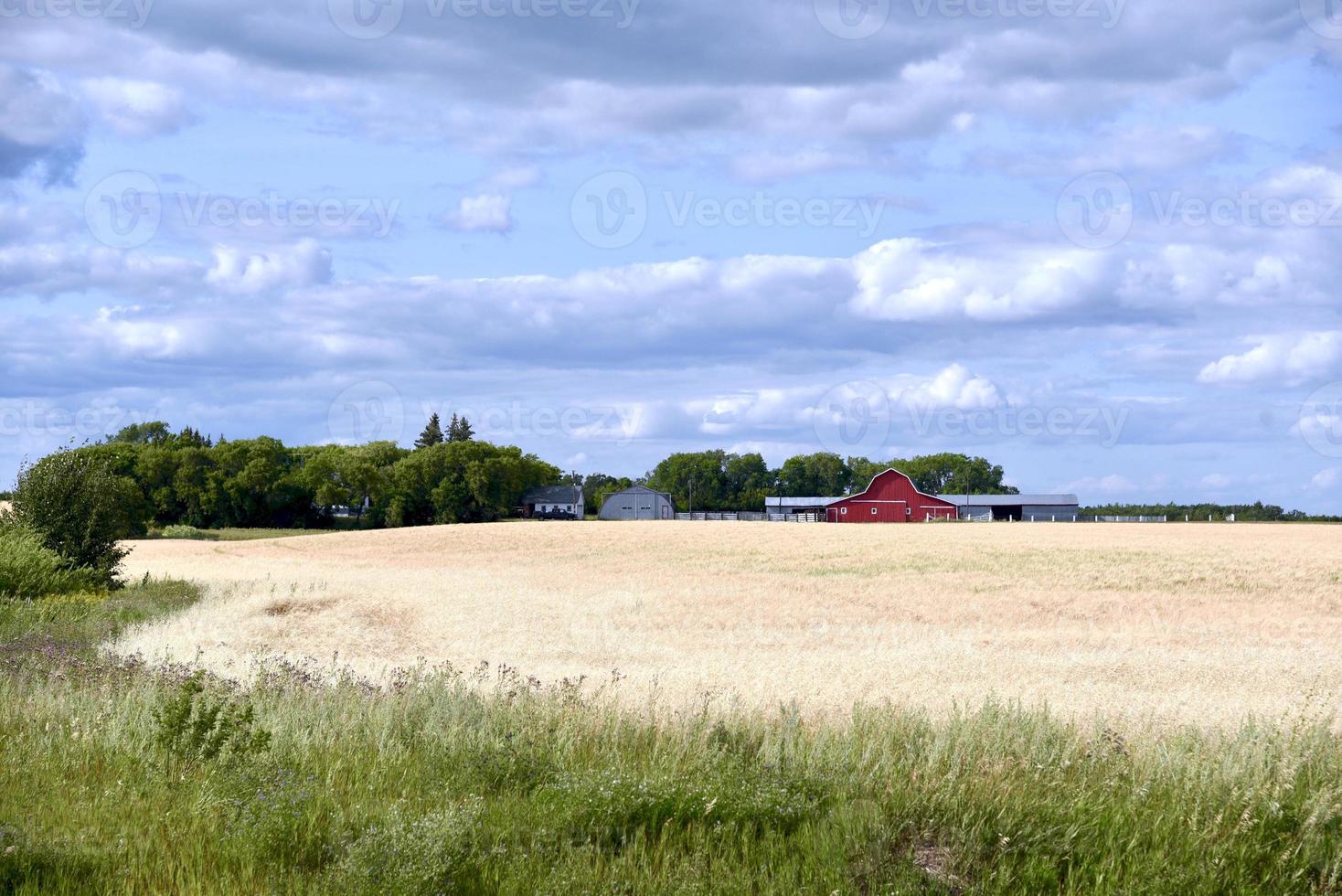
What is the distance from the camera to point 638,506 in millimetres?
161000

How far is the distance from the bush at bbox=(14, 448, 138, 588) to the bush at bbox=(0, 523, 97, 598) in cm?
110

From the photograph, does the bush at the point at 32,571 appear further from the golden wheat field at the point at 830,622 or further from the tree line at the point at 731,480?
the tree line at the point at 731,480

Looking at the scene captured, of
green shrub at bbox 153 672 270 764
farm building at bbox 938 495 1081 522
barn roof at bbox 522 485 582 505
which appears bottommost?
green shrub at bbox 153 672 270 764

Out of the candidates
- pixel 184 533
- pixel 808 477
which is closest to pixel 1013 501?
pixel 808 477

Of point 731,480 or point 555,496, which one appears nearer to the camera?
point 555,496

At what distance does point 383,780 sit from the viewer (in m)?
8.86

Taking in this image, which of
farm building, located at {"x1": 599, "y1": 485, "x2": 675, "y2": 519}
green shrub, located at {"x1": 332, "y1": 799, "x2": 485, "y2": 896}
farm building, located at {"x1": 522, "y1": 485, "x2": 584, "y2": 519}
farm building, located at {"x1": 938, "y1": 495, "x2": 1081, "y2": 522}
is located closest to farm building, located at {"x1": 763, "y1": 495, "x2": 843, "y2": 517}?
farm building, located at {"x1": 599, "y1": 485, "x2": 675, "y2": 519}

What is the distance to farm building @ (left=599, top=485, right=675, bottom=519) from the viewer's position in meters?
160

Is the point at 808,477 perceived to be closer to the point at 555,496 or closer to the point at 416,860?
the point at 555,496

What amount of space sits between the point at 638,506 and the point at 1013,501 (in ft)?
179

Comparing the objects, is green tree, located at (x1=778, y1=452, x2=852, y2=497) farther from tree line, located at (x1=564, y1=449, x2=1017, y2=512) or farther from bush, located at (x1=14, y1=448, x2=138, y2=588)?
bush, located at (x1=14, y1=448, x2=138, y2=588)

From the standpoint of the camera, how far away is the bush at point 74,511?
3173cm

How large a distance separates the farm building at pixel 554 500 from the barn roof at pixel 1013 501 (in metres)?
54.0

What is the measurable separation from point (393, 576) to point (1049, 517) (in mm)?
128458
